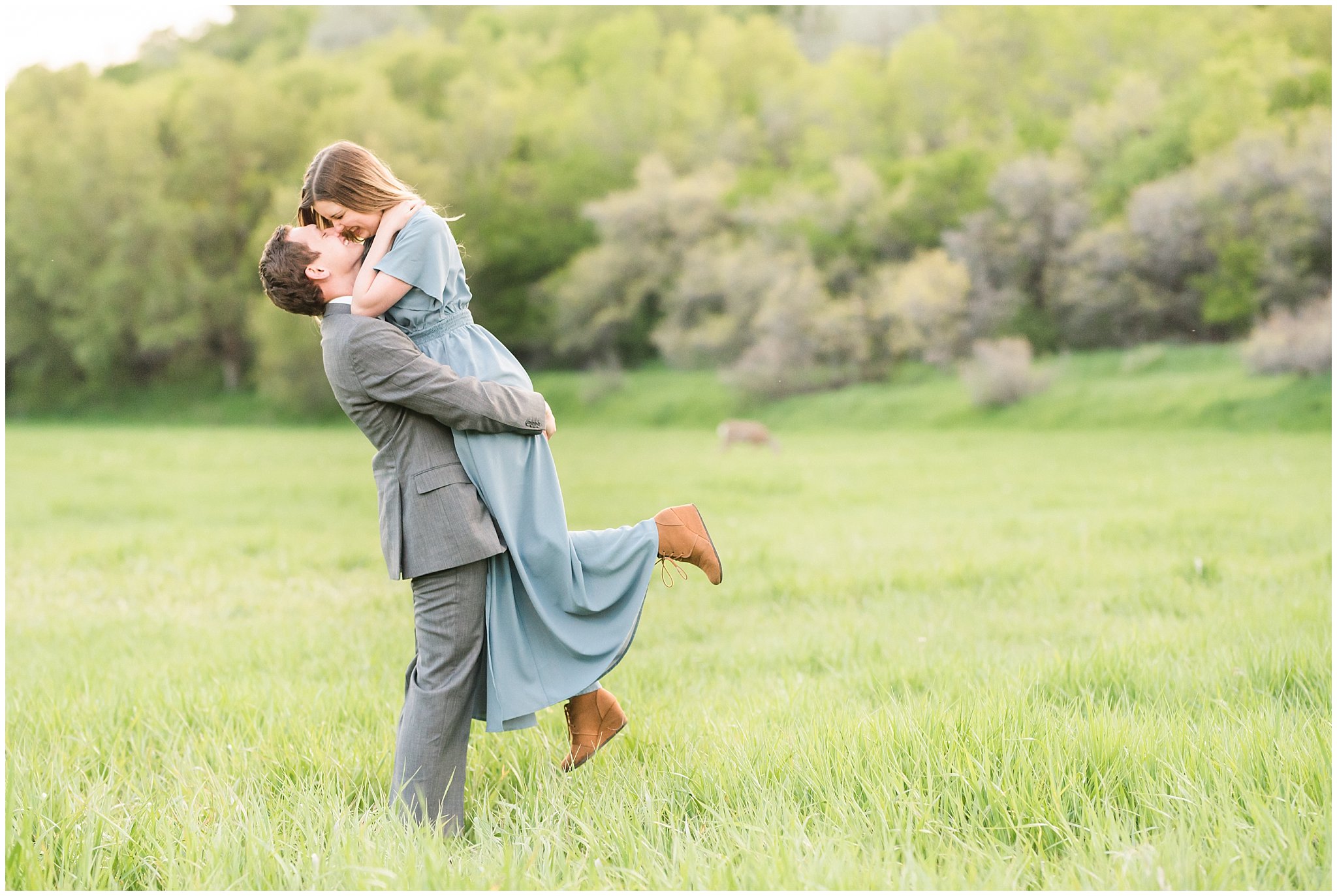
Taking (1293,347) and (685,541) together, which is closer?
(685,541)

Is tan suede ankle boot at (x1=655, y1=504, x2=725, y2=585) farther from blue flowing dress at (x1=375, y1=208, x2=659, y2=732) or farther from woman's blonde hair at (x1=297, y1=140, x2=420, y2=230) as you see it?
woman's blonde hair at (x1=297, y1=140, x2=420, y2=230)

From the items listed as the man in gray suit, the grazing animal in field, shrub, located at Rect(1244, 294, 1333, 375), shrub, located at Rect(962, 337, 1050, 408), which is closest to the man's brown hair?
the man in gray suit

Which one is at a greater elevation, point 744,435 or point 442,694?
point 442,694

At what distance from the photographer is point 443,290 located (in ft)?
10.1

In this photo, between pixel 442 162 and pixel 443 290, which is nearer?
pixel 443 290

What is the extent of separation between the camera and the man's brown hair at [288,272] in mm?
3006

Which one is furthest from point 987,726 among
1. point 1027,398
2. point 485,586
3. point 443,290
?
point 1027,398

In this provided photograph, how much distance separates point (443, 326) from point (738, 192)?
36.7 meters

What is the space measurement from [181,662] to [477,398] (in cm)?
305

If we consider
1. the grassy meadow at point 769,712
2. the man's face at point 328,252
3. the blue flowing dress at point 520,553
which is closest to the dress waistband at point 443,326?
the blue flowing dress at point 520,553

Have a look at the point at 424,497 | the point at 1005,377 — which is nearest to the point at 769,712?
the point at 424,497

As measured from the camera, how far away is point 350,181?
9.79ft

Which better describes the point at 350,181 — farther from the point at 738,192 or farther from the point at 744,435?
the point at 738,192

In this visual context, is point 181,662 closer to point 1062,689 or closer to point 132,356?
point 1062,689
